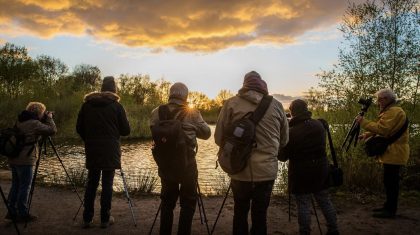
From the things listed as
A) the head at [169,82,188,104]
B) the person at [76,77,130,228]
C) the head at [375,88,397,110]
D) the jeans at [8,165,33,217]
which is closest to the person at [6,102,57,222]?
the jeans at [8,165,33,217]

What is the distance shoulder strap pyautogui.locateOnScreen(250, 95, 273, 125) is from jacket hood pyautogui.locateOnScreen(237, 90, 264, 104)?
0.17 feet

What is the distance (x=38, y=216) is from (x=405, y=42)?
9.71m

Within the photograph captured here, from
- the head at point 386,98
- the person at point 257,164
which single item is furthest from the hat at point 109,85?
the head at point 386,98

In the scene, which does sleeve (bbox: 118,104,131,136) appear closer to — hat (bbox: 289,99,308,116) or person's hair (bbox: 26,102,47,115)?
person's hair (bbox: 26,102,47,115)

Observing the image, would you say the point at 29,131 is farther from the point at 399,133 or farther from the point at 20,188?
the point at 399,133

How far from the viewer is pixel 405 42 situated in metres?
9.98

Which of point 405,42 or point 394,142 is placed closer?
point 394,142

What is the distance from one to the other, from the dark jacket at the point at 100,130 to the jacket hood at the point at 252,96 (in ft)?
7.70

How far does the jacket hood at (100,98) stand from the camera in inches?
225

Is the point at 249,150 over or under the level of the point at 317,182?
over

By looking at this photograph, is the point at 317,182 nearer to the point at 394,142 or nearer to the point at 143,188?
the point at 394,142

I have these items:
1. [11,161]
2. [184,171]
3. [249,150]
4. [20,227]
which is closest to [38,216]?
[20,227]

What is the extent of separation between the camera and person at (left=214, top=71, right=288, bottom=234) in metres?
4.27

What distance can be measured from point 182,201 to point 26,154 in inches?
112
